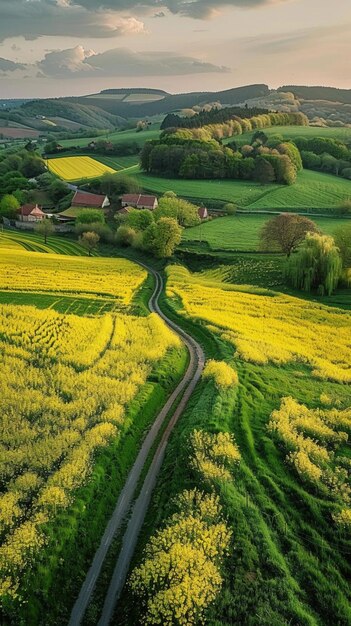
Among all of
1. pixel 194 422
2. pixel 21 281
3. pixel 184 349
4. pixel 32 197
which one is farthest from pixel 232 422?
pixel 32 197

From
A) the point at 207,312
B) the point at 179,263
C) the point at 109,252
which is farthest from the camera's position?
the point at 109,252

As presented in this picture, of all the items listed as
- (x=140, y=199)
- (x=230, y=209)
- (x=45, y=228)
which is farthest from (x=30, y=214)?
(x=230, y=209)

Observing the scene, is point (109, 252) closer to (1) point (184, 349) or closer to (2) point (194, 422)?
(1) point (184, 349)

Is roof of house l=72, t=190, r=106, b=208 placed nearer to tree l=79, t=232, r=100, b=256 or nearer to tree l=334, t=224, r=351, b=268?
tree l=79, t=232, r=100, b=256

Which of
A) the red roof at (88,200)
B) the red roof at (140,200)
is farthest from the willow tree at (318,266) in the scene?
the red roof at (88,200)

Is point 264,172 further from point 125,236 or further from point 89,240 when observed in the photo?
point 89,240

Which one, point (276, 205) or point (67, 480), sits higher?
point (276, 205)

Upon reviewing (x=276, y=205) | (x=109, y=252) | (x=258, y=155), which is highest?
(x=258, y=155)

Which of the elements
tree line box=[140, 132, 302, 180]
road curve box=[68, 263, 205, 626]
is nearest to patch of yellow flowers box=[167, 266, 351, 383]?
road curve box=[68, 263, 205, 626]
